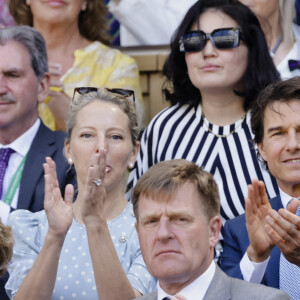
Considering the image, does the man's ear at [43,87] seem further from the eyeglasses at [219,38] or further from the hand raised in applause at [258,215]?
the hand raised in applause at [258,215]

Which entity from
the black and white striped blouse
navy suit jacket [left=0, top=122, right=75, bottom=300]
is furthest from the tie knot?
the black and white striped blouse

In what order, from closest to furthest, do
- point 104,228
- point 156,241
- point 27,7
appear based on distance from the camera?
point 156,241 < point 104,228 < point 27,7

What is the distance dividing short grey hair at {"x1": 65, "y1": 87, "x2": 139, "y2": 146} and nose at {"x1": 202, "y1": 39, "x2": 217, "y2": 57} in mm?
556

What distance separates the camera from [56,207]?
9.66ft

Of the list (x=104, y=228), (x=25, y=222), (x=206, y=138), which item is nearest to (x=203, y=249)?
(x=104, y=228)

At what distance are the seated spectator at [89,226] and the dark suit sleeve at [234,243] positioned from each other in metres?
0.37

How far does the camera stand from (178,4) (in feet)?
16.3

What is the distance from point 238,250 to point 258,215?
46 cm

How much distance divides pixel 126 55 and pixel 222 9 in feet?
3.00

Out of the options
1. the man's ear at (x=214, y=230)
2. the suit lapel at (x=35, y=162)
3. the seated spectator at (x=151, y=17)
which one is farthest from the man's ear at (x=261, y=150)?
the seated spectator at (x=151, y=17)

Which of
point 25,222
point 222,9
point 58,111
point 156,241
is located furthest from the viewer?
point 58,111

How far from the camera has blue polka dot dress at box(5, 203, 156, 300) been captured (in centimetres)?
310

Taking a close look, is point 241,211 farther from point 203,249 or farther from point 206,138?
point 203,249

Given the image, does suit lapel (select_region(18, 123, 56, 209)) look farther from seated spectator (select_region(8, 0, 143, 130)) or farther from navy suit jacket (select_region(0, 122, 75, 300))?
seated spectator (select_region(8, 0, 143, 130))
